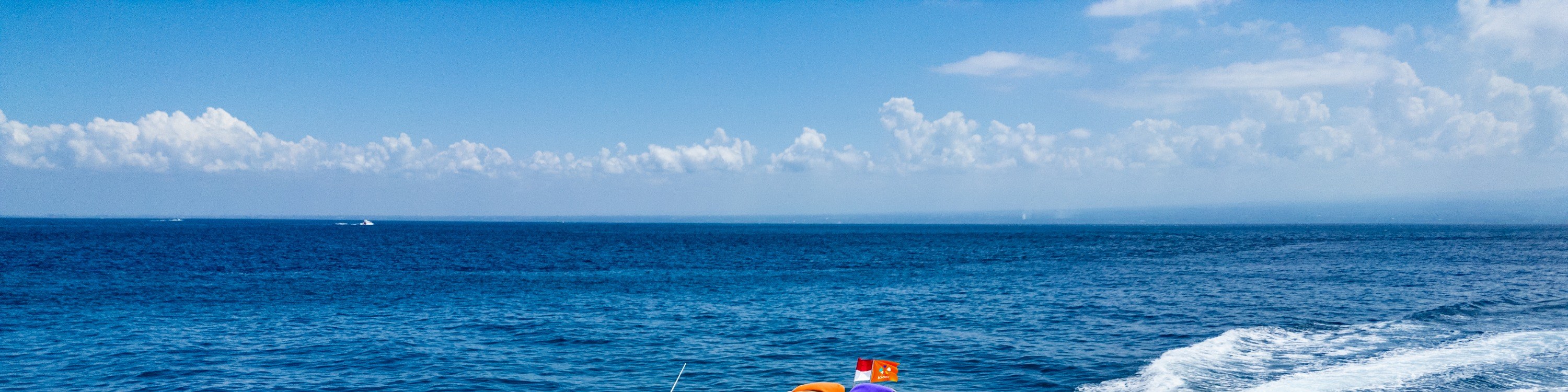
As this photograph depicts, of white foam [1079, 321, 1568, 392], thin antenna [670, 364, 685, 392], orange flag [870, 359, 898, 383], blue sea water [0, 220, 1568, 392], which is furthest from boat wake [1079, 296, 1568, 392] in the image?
thin antenna [670, 364, 685, 392]

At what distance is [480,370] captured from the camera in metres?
27.2

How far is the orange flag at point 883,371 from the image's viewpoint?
18125mm

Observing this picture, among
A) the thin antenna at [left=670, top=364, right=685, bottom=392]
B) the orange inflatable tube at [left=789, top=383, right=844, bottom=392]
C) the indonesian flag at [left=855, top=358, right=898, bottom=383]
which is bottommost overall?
the thin antenna at [left=670, top=364, right=685, bottom=392]

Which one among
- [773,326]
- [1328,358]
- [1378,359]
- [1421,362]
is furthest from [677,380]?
[1421,362]

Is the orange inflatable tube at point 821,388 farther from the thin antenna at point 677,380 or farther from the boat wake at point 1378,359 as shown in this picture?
the boat wake at point 1378,359

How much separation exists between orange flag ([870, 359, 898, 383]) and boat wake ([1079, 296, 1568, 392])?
27.7 feet

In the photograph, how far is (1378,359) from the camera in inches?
1070

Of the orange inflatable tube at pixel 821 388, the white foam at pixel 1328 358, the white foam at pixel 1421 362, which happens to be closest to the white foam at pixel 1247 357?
the white foam at pixel 1328 358

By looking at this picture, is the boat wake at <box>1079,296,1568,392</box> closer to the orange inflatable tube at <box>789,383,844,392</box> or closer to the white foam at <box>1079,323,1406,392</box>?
the white foam at <box>1079,323,1406,392</box>

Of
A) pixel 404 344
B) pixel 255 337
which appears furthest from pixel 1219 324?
pixel 255 337

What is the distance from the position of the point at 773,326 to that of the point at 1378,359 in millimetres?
22046

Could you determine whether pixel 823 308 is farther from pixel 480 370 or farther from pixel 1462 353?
pixel 1462 353

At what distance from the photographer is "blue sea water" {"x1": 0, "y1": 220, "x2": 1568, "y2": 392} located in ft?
84.0

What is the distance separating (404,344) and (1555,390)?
1414 inches
